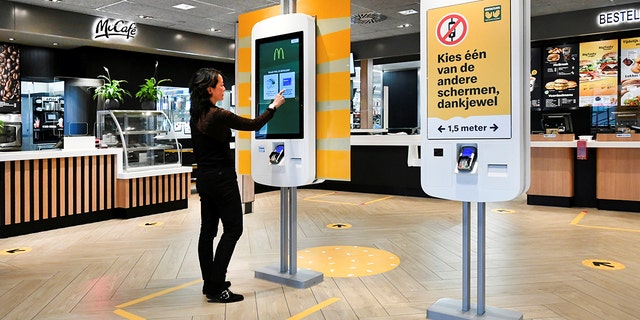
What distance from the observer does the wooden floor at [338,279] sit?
124 inches

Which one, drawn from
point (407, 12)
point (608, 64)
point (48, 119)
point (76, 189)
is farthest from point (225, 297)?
point (48, 119)

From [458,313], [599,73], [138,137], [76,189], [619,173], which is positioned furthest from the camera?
[599,73]

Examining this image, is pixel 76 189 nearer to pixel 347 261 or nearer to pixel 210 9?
pixel 347 261

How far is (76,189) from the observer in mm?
5980

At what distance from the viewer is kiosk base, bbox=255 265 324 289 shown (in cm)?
355

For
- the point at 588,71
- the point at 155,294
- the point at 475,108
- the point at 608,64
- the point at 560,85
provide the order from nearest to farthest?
the point at 475,108
the point at 155,294
the point at 608,64
the point at 588,71
the point at 560,85

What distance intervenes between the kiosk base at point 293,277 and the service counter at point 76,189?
320cm

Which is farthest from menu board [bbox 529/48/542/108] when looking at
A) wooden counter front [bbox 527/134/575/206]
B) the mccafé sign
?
the mccafé sign

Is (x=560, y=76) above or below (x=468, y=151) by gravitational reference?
above

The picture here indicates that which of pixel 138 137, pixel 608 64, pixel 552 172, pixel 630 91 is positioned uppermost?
pixel 608 64

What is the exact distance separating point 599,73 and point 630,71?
0.48 meters

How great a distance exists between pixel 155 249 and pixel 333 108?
7.97 feet

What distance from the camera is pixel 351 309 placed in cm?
312

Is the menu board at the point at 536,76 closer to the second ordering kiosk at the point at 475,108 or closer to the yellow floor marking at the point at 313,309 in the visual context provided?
the second ordering kiosk at the point at 475,108
